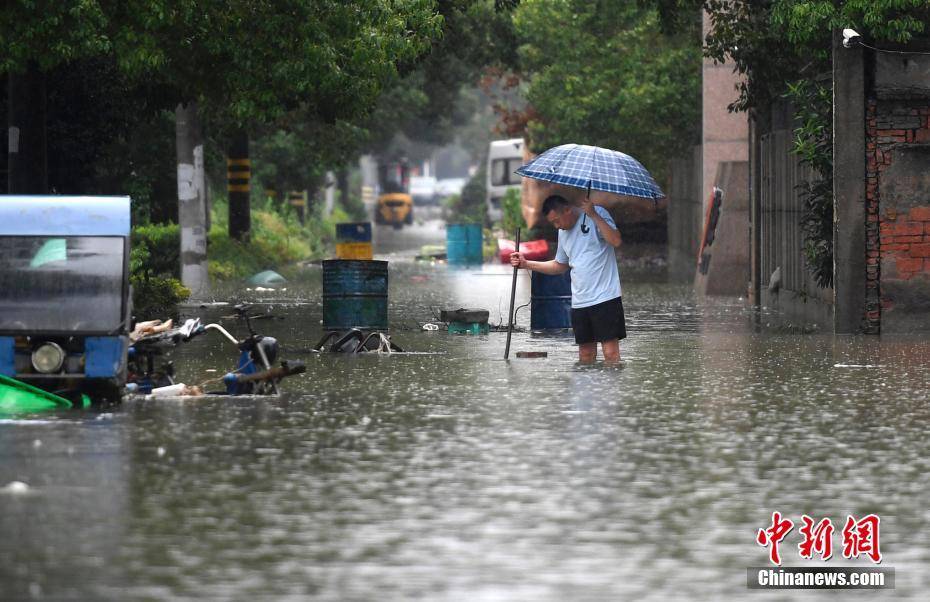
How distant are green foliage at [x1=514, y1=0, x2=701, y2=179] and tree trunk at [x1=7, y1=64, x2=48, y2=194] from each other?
70.5 ft

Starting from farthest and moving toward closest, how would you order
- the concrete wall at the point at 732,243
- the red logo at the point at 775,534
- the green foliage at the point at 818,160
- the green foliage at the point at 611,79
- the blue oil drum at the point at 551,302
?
the green foliage at the point at 611,79 < the concrete wall at the point at 732,243 < the green foliage at the point at 818,160 < the blue oil drum at the point at 551,302 < the red logo at the point at 775,534

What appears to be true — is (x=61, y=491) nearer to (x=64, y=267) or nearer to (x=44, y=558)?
(x=44, y=558)

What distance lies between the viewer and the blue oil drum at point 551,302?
69.1ft

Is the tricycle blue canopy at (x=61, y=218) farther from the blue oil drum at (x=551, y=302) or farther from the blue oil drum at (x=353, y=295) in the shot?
the blue oil drum at (x=551, y=302)

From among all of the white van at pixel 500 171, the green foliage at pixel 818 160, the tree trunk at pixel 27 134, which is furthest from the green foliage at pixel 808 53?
the white van at pixel 500 171

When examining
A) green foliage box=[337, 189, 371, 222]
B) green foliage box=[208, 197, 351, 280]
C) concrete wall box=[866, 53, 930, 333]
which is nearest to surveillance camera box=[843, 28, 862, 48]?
concrete wall box=[866, 53, 930, 333]

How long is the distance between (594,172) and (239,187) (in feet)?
76.1

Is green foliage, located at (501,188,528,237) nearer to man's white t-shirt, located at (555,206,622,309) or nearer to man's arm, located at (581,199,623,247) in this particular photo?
man's white t-shirt, located at (555,206,622,309)

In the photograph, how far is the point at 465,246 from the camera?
4384 centimetres

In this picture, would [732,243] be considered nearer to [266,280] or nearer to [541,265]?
[266,280]

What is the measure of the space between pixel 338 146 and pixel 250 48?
23697 millimetres

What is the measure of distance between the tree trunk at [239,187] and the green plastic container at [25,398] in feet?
83.2

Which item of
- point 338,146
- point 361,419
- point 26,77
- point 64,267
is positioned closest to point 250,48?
point 26,77

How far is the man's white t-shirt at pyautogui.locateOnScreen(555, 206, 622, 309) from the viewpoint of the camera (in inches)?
648
